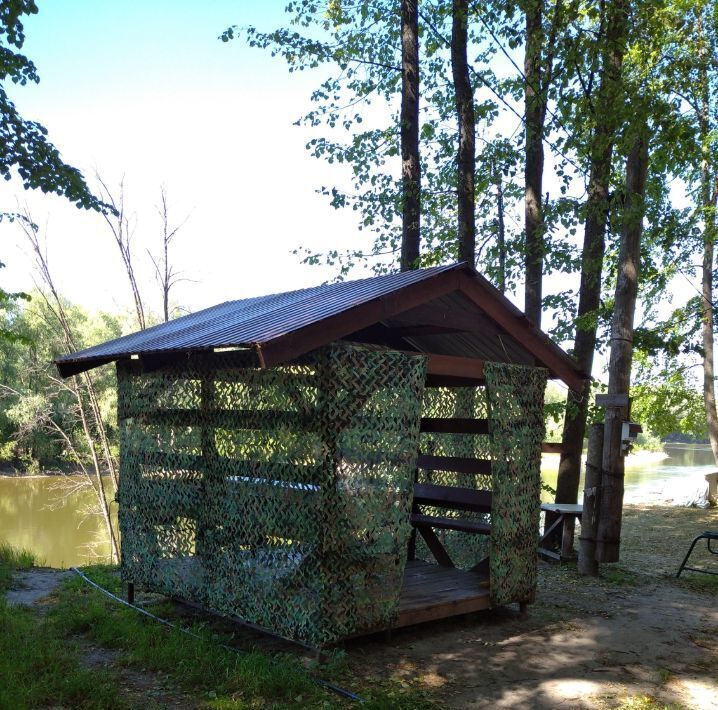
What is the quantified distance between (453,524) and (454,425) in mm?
918

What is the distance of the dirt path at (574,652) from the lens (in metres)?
4.49

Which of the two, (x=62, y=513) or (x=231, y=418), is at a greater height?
(x=231, y=418)

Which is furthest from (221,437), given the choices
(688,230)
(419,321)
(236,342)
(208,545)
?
(688,230)

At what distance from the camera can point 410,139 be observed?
11.7 m

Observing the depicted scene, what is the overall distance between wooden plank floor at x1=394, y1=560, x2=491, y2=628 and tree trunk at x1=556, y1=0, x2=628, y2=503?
317cm

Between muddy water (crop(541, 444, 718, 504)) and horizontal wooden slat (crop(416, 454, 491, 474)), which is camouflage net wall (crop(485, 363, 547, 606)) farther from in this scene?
muddy water (crop(541, 444, 718, 504))

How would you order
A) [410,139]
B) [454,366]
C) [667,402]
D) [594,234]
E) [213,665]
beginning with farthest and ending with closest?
[667,402], [410,139], [594,234], [454,366], [213,665]

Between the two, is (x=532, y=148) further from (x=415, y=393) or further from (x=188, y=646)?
(x=188, y=646)

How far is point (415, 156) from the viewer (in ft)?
38.5

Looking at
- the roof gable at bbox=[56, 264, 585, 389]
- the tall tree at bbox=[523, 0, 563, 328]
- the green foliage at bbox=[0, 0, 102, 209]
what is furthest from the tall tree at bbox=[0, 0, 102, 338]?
the tall tree at bbox=[523, 0, 563, 328]

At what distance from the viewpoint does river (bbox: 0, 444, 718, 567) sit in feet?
58.6

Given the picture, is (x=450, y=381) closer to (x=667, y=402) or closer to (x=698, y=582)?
(x=698, y=582)

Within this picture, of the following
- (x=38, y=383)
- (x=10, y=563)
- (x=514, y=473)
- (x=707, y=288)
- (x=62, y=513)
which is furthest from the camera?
(x=38, y=383)

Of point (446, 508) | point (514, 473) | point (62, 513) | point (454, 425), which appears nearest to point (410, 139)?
point (454, 425)
